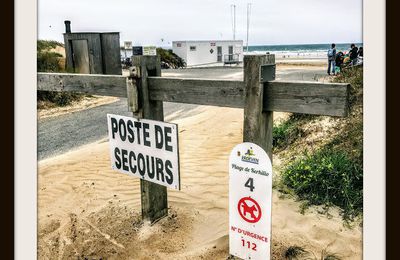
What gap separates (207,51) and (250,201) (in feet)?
109

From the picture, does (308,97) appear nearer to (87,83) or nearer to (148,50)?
(87,83)

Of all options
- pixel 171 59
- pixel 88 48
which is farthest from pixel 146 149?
pixel 171 59

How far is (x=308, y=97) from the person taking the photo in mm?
2613

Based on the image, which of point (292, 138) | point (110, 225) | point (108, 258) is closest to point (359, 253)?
point (108, 258)

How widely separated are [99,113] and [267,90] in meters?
10.1

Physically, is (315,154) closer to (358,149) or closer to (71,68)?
(358,149)

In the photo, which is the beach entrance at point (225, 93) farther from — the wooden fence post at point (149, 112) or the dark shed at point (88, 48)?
the dark shed at point (88, 48)

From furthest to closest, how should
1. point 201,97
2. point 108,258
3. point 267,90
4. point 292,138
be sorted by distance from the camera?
point 292,138, point 108,258, point 201,97, point 267,90

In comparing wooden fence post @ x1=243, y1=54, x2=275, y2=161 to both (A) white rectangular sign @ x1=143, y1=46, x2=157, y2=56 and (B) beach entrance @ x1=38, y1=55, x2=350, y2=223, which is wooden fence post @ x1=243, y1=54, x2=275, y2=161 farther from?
(A) white rectangular sign @ x1=143, y1=46, x2=157, y2=56

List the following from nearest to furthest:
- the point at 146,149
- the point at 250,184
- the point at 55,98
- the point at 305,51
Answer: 1. the point at 250,184
2. the point at 146,149
3. the point at 55,98
4. the point at 305,51

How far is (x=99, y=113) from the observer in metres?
12.1

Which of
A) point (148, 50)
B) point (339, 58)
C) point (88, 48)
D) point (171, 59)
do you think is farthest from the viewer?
point (171, 59)

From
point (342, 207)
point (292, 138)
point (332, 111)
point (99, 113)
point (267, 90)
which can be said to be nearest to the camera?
point (332, 111)

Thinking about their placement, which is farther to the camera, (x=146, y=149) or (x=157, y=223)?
(x=157, y=223)
